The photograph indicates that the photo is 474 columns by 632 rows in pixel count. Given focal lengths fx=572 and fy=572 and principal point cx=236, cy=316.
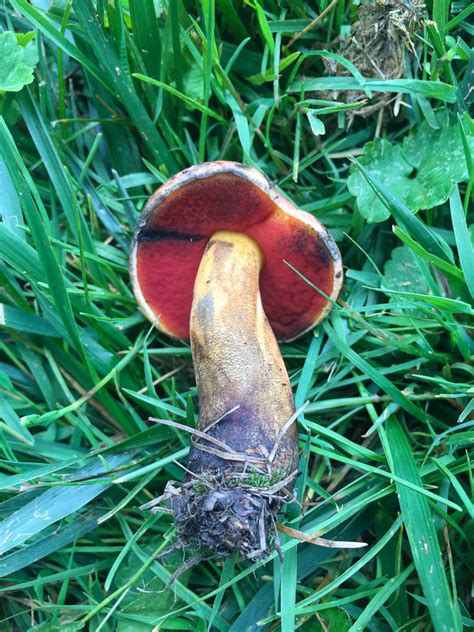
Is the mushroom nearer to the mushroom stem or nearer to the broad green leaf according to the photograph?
the mushroom stem

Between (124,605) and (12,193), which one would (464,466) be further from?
(12,193)

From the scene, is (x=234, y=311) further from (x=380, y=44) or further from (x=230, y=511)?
(x=380, y=44)

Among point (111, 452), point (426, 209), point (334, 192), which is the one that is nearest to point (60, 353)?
point (111, 452)

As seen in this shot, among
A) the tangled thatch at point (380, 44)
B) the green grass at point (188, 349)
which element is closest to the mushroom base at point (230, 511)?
the green grass at point (188, 349)

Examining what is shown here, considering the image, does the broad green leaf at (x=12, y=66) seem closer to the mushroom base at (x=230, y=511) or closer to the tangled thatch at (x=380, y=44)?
the tangled thatch at (x=380, y=44)

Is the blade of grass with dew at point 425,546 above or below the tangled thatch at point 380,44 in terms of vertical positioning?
below

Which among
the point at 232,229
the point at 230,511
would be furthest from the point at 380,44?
the point at 230,511
